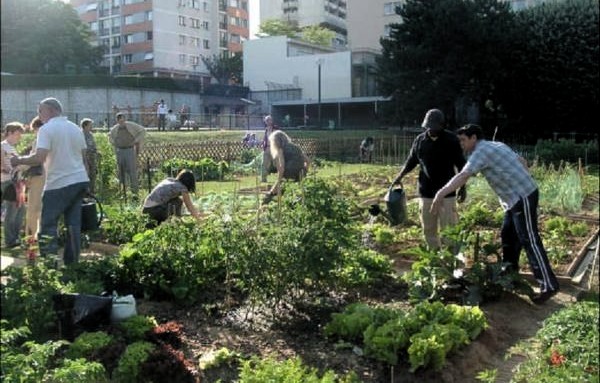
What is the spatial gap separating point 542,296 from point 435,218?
151 cm

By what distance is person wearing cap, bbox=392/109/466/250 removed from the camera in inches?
267

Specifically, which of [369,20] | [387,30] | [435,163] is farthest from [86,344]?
[387,30]

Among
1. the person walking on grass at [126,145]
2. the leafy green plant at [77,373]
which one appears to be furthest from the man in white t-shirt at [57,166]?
the person walking on grass at [126,145]

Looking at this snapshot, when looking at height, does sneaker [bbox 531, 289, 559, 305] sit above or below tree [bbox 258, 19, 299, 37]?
below

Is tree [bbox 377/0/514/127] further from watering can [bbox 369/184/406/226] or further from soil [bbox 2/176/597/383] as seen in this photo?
soil [bbox 2/176/597/383]

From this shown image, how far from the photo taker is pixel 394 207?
9.12 m

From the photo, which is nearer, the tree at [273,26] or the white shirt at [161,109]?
the tree at [273,26]

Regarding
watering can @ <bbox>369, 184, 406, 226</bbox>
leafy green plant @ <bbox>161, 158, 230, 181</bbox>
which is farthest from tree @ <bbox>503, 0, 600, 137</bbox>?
watering can @ <bbox>369, 184, 406, 226</bbox>

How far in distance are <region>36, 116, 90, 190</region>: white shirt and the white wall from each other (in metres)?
37.4

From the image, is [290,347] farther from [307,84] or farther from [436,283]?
[307,84]

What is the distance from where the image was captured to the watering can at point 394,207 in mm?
8852

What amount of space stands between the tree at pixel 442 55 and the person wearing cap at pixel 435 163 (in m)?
21.9

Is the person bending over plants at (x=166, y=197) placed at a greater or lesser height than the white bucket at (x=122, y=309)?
greater

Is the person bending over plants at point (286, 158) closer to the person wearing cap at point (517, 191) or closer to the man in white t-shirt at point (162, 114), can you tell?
the person wearing cap at point (517, 191)
